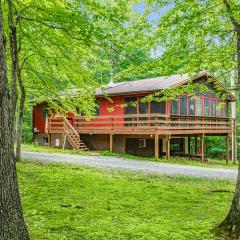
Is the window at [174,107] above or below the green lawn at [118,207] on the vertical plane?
above

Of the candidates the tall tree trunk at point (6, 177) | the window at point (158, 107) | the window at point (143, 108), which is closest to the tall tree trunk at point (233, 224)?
the tall tree trunk at point (6, 177)

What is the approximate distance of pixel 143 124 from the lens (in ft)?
73.3

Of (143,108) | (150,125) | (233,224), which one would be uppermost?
(143,108)

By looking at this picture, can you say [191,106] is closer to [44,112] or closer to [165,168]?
[165,168]

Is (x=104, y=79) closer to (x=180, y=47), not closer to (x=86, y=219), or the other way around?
(x=180, y=47)

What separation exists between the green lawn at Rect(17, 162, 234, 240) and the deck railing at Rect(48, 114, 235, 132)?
10509 millimetres

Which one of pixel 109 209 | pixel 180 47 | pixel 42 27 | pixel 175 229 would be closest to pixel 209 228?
pixel 175 229

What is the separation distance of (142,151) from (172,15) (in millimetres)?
16492

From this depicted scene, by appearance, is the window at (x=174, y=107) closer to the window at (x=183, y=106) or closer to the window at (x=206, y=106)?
the window at (x=183, y=106)

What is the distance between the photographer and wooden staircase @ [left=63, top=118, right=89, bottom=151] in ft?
76.8

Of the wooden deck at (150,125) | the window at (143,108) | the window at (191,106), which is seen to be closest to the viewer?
the wooden deck at (150,125)

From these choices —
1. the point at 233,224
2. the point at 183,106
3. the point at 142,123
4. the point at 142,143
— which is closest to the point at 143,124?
the point at 142,123

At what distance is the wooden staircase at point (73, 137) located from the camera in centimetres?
2339

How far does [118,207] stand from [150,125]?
1449cm
